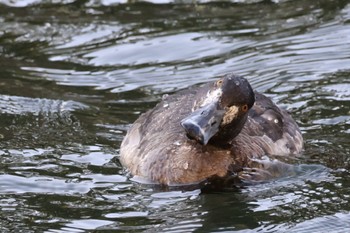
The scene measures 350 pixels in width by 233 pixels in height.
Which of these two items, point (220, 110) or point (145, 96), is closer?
point (220, 110)

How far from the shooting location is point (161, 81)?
1280 centimetres

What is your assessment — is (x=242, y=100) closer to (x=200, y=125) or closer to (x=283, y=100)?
(x=200, y=125)

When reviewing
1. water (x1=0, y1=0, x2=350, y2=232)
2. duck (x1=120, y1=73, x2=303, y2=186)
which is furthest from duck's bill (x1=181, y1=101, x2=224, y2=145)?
water (x1=0, y1=0, x2=350, y2=232)

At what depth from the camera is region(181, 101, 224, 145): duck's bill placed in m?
9.54

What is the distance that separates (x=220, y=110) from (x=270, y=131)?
1.02 metres

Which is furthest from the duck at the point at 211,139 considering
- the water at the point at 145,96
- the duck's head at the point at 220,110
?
the water at the point at 145,96

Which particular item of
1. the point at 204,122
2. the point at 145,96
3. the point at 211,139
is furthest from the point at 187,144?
the point at 145,96

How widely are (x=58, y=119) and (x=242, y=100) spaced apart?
2.59 m

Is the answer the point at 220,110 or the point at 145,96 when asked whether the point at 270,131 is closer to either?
the point at 220,110

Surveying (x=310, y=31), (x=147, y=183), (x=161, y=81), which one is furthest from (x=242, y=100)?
(x=310, y=31)

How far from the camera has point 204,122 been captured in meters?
9.58

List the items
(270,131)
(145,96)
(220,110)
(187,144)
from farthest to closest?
(145,96), (270,131), (187,144), (220,110)

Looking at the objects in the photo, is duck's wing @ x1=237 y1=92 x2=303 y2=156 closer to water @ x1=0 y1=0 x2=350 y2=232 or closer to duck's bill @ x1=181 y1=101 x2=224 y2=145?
water @ x1=0 y1=0 x2=350 y2=232

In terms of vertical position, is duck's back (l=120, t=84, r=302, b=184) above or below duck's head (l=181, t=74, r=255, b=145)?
below
